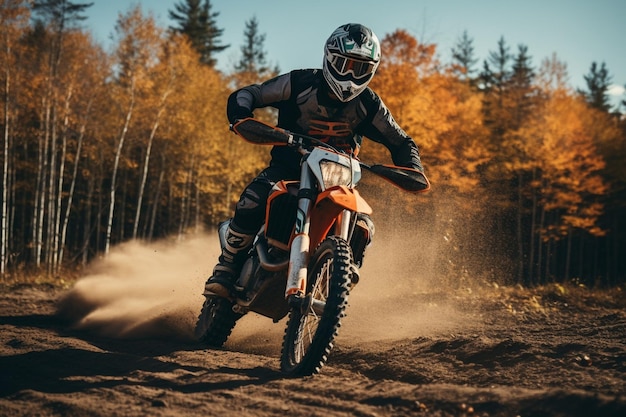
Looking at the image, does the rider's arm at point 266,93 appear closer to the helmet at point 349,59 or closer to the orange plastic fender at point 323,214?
the helmet at point 349,59

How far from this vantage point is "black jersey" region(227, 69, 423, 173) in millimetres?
6078

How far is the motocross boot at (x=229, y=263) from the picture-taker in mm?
6363

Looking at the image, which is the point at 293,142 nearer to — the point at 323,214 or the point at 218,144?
the point at 323,214

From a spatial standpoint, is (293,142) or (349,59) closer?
(293,142)

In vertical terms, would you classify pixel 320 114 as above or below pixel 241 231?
above

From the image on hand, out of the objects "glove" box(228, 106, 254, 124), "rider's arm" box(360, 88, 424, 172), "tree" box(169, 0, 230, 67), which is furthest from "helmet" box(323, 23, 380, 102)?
"tree" box(169, 0, 230, 67)

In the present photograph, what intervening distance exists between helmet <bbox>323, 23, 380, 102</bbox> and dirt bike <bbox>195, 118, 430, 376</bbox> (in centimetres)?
61

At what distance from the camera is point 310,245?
537cm

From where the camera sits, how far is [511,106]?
37688mm

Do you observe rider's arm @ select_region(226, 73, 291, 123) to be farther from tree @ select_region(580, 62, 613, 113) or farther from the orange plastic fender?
tree @ select_region(580, 62, 613, 113)

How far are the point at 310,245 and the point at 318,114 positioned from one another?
4.72 feet

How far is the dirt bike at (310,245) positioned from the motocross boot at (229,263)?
5.4 inches

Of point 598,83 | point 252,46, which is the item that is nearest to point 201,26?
point 252,46

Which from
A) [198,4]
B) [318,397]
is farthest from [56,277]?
[198,4]
